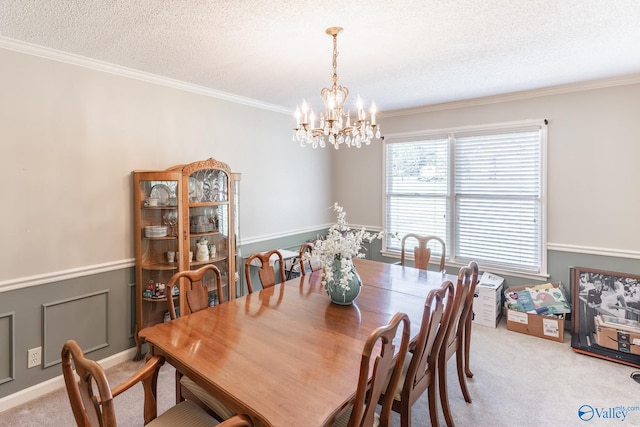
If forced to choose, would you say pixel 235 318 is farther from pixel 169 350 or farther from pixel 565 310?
pixel 565 310

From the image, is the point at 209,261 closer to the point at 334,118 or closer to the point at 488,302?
the point at 334,118

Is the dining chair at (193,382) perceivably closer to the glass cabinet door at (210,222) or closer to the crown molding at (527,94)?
the glass cabinet door at (210,222)

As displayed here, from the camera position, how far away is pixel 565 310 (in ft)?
10.8

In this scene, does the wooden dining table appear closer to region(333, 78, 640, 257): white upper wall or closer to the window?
the window

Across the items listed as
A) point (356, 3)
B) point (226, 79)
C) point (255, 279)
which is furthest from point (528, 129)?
point (255, 279)

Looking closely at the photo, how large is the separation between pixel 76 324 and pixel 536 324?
4.20 meters

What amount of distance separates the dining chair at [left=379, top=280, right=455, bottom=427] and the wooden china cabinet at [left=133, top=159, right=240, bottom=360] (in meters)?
1.92

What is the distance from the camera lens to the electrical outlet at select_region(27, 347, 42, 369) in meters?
2.43

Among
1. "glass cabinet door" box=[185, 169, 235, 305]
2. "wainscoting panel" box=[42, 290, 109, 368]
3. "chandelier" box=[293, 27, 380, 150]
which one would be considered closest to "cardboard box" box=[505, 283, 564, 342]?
"chandelier" box=[293, 27, 380, 150]

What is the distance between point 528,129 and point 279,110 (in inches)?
114

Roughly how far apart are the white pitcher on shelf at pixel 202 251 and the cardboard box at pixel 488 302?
2.87 meters

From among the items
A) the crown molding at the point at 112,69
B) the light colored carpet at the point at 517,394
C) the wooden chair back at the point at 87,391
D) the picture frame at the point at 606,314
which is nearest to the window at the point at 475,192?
the picture frame at the point at 606,314

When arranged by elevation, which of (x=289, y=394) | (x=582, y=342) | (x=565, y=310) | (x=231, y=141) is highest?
(x=231, y=141)

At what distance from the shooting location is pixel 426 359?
1.86 m
